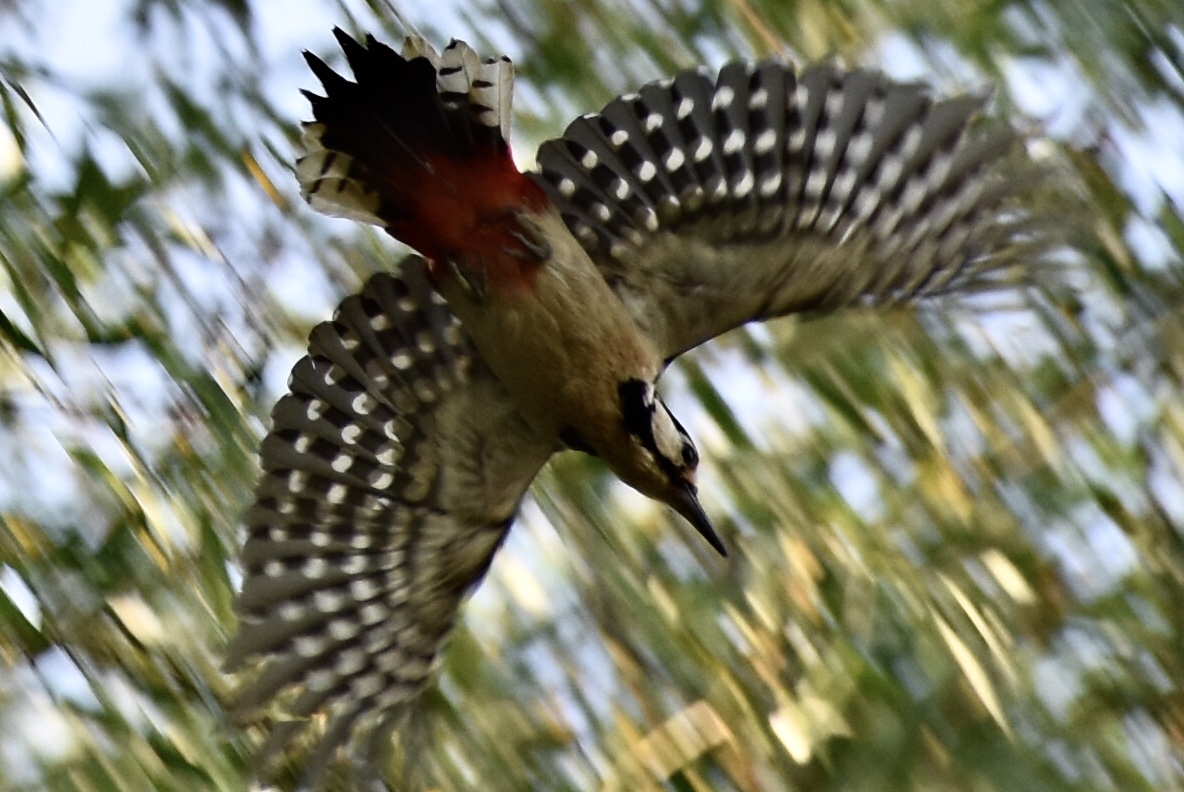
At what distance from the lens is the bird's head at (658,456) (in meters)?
2.63

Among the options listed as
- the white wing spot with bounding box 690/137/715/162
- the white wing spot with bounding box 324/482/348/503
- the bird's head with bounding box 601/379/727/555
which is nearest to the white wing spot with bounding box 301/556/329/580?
the white wing spot with bounding box 324/482/348/503

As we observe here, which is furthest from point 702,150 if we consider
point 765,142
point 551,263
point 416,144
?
point 416,144

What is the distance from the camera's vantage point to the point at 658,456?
8.70 ft

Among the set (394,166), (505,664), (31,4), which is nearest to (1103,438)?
(505,664)

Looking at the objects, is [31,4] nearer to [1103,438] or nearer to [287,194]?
[287,194]

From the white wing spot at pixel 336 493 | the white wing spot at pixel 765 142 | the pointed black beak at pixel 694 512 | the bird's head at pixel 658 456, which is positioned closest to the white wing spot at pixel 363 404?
the white wing spot at pixel 336 493

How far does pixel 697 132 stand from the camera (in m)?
2.79

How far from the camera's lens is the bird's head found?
263 cm

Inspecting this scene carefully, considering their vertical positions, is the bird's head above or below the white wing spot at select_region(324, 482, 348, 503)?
below

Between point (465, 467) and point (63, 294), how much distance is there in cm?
76

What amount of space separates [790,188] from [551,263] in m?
0.43

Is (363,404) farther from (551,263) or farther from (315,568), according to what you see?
(551,263)

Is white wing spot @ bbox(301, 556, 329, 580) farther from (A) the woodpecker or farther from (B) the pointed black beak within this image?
(B) the pointed black beak

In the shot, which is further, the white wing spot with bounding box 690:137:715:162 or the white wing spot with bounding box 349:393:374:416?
the white wing spot with bounding box 349:393:374:416
